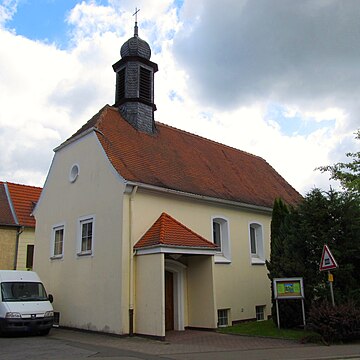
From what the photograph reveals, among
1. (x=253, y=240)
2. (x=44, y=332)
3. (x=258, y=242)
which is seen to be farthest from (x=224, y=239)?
(x=44, y=332)

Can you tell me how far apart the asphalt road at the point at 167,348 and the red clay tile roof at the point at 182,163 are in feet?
17.8

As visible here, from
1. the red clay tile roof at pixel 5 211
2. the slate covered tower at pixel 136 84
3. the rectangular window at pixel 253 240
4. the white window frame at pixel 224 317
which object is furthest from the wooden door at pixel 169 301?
the red clay tile roof at pixel 5 211

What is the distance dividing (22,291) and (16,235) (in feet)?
39.0

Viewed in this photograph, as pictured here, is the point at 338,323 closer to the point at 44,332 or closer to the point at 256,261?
the point at 256,261

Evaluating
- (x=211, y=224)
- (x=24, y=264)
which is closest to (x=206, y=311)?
(x=211, y=224)

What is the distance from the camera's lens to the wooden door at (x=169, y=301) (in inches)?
624

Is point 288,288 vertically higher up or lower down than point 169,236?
lower down

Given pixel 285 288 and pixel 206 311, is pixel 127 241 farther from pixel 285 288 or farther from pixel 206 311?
pixel 285 288

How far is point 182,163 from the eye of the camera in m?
19.2

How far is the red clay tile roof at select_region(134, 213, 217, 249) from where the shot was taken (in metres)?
14.2

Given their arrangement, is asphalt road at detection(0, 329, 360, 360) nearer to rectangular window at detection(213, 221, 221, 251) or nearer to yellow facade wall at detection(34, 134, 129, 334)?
yellow facade wall at detection(34, 134, 129, 334)

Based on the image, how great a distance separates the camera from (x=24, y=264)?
85.7 feet

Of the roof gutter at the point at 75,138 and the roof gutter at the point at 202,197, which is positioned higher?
the roof gutter at the point at 75,138

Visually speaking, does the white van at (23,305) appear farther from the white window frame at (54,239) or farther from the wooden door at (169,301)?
the wooden door at (169,301)
